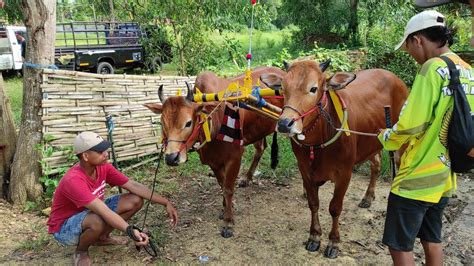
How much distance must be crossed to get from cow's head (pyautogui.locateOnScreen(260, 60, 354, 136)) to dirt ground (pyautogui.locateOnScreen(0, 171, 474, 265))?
1545 mm

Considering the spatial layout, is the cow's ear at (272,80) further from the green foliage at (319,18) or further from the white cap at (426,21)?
the green foliage at (319,18)

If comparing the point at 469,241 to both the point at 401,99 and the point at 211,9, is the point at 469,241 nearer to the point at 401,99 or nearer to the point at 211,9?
the point at 401,99

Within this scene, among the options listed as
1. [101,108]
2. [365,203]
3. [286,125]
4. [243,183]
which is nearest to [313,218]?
[365,203]

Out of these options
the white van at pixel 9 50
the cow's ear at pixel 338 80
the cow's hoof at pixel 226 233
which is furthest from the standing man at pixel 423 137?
the white van at pixel 9 50

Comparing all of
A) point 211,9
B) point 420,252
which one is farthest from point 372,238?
point 211,9

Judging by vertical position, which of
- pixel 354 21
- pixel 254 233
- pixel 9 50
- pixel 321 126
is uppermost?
pixel 354 21

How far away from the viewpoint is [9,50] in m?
12.9

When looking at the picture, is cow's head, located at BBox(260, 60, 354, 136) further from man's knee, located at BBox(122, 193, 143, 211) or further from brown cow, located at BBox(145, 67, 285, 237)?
man's knee, located at BBox(122, 193, 143, 211)

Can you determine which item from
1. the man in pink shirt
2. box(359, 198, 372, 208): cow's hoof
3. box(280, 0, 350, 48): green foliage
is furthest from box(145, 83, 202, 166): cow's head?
box(280, 0, 350, 48): green foliage

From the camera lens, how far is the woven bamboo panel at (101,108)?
4.98 meters

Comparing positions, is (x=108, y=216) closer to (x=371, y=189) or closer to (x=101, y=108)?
(x=101, y=108)

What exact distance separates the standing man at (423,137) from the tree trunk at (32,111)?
153 inches

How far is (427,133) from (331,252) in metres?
1.85

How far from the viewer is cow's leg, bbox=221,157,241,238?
4297 mm
